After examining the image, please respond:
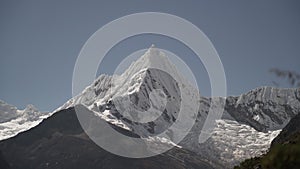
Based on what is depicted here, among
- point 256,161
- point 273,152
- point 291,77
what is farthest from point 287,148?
point 256,161

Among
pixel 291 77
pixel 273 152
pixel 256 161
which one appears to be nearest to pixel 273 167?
pixel 273 152

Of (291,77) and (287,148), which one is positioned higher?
(291,77)

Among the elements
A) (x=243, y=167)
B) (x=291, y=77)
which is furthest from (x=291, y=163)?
(x=243, y=167)

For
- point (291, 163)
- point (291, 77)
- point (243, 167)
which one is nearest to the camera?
point (291, 77)

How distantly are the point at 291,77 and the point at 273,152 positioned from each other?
956 inches

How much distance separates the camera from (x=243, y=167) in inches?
3723

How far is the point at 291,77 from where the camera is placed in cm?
4481

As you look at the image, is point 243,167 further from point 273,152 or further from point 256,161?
point 273,152

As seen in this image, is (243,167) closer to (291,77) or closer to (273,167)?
(273,167)

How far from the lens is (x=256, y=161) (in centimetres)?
9850

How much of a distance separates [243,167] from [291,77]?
53.1 metres

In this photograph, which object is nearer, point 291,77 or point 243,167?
point 291,77

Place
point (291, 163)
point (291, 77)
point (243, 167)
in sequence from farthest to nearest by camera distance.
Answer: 1. point (243, 167)
2. point (291, 163)
3. point (291, 77)

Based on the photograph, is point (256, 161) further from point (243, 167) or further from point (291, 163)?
point (291, 163)
